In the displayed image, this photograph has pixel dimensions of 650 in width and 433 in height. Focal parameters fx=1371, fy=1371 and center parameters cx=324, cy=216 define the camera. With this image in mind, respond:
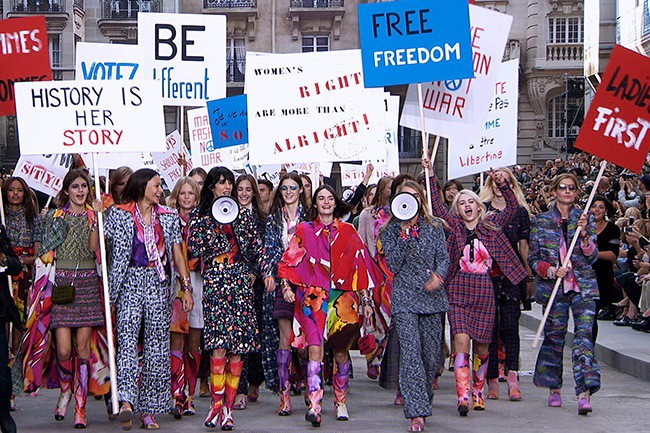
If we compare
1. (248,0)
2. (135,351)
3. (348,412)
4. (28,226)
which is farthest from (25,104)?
(248,0)

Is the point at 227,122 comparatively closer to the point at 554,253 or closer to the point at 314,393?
the point at 554,253

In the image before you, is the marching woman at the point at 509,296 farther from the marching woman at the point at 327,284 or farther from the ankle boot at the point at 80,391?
the ankle boot at the point at 80,391

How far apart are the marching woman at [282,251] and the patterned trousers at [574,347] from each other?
6.52 ft

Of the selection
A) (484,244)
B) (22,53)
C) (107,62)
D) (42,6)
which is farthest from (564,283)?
(42,6)

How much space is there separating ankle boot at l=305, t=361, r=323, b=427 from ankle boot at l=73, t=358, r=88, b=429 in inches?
62.2

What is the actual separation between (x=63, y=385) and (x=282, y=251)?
1901 millimetres

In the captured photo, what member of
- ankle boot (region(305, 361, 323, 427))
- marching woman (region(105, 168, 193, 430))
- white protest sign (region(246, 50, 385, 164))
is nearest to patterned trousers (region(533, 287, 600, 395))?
ankle boot (region(305, 361, 323, 427))

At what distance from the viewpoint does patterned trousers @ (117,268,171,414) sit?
31.1 ft

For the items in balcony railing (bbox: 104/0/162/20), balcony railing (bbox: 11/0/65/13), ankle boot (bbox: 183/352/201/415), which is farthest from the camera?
balcony railing (bbox: 104/0/162/20)

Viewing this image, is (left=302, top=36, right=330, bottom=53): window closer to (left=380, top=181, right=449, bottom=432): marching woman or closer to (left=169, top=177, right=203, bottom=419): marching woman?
(left=169, top=177, right=203, bottom=419): marching woman

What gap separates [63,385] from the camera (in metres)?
9.93

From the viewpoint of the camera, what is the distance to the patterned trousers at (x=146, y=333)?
949 cm

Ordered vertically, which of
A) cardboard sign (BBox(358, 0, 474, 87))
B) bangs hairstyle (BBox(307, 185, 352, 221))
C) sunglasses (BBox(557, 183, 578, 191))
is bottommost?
bangs hairstyle (BBox(307, 185, 352, 221))

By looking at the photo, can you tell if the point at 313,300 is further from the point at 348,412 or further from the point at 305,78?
the point at 305,78
